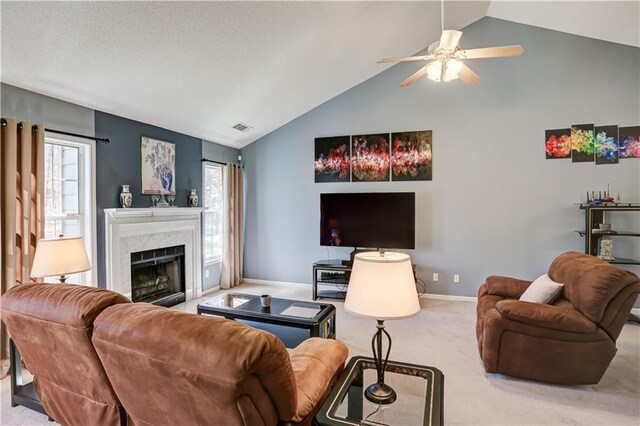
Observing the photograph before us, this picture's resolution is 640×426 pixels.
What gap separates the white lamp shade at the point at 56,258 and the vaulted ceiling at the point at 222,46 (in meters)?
1.52

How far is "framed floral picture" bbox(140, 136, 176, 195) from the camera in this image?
4309mm

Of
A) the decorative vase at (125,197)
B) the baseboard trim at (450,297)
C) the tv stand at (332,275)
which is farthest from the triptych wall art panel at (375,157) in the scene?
the decorative vase at (125,197)

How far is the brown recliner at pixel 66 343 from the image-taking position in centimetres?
156

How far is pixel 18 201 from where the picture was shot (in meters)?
2.90

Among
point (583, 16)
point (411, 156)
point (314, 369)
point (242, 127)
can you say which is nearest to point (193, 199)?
point (242, 127)

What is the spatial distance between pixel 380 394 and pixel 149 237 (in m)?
3.67

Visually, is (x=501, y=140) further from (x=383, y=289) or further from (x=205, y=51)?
(x=383, y=289)

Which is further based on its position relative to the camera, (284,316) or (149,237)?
(149,237)

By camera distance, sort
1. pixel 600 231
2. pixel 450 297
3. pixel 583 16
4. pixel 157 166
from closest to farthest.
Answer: pixel 583 16, pixel 600 231, pixel 157 166, pixel 450 297

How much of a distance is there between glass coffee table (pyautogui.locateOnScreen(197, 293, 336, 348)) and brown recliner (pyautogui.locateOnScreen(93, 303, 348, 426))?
4.61 feet

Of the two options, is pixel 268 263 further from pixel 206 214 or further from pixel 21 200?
pixel 21 200

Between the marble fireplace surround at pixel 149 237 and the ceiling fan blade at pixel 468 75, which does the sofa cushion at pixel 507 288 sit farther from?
the marble fireplace surround at pixel 149 237

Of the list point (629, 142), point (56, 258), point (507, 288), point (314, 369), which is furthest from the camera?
point (629, 142)

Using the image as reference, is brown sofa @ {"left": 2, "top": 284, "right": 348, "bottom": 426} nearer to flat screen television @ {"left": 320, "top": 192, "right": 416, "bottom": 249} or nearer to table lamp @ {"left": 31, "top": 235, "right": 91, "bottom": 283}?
table lamp @ {"left": 31, "top": 235, "right": 91, "bottom": 283}
